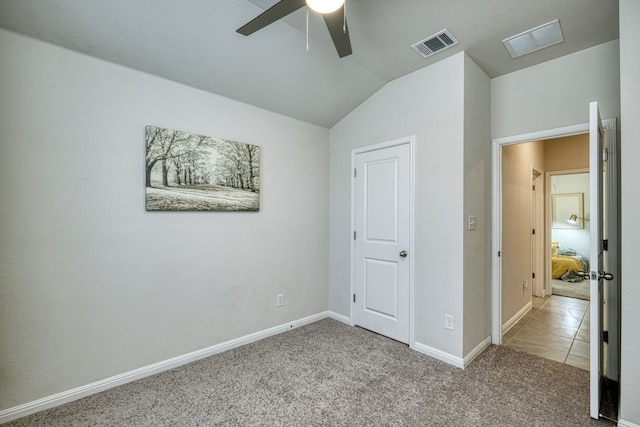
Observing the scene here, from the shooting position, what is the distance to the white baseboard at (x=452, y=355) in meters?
2.52

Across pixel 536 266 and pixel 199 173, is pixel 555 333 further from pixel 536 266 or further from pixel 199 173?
pixel 199 173

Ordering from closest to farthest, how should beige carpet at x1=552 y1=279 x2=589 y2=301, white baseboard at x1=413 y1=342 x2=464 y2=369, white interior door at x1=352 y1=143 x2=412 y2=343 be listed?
white baseboard at x1=413 y1=342 x2=464 y2=369 → white interior door at x1=352 y1=143 x2=412 y2=343 → beige carpet at x1=552 y1=279 x2=589 y2=301

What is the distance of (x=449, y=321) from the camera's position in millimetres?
2598

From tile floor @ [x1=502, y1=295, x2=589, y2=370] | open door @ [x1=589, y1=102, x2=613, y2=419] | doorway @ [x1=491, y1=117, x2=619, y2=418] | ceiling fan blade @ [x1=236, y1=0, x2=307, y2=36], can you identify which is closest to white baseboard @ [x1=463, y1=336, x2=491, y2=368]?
doorway @ [x1=491, y1=117, x2=619, y2=418]

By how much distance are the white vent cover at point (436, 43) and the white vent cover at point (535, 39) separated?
0.43 meters

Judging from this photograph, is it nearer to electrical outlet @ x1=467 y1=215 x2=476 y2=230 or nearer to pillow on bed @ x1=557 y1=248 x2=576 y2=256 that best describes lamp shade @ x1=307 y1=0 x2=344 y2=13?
electrical outlet @ x1=467 y1=215 x2=476 y2=230

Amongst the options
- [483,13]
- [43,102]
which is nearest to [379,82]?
[483,13]

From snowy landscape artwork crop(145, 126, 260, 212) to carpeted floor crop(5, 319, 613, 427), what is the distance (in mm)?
1374

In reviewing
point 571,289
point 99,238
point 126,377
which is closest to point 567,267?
point 571,289

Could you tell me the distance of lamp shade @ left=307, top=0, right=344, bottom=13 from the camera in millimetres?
1492

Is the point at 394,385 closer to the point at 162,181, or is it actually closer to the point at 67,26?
the point at 162,181

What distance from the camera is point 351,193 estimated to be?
3.47 metres

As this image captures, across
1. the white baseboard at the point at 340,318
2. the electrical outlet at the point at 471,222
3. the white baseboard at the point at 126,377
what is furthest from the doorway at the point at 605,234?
the white baseboard at the point at 126,377

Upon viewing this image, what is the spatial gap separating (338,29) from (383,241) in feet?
6.82
